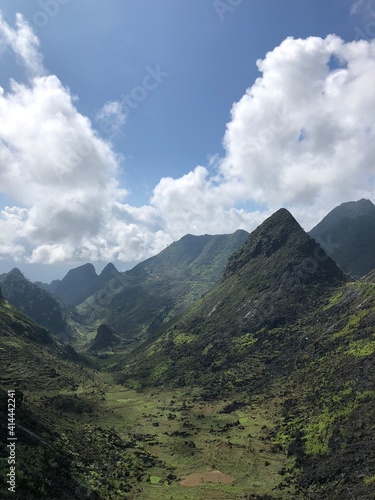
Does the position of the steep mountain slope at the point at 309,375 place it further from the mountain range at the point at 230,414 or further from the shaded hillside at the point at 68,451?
the shaded hillside at the point at 68,451

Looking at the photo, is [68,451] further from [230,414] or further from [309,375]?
[309,375]

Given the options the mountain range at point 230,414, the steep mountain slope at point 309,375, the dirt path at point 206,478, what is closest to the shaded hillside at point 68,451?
the mountain range at point 230,414

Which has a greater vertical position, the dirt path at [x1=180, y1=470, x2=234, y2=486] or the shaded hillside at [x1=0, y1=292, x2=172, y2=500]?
the shaded hillside at [x1=0, y1=292, x2=172, y2=500]

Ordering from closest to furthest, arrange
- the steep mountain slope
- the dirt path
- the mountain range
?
the mountain range
the steep mountain slope
the dirt path

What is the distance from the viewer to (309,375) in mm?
121000

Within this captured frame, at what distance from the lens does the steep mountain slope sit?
71.9 metres

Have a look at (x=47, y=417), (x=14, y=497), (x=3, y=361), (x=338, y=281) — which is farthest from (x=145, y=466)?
(x=338, y=281)

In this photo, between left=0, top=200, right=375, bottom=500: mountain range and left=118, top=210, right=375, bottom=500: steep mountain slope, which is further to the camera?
left=118, top=210, right=375, bottom=500: steep mountain slope

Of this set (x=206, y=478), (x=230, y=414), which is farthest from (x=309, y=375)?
(x=206, y=478)

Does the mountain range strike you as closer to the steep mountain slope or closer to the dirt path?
the dirt path

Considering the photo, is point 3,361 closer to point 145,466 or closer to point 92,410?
point 92,410

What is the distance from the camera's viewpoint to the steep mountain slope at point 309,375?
71938 mm

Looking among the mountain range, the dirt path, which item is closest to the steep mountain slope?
the mountain range

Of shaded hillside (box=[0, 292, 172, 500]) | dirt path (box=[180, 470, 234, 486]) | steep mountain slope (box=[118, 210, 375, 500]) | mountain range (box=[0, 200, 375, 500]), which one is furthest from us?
dirt path (box=[180, 470, 234, 486])
